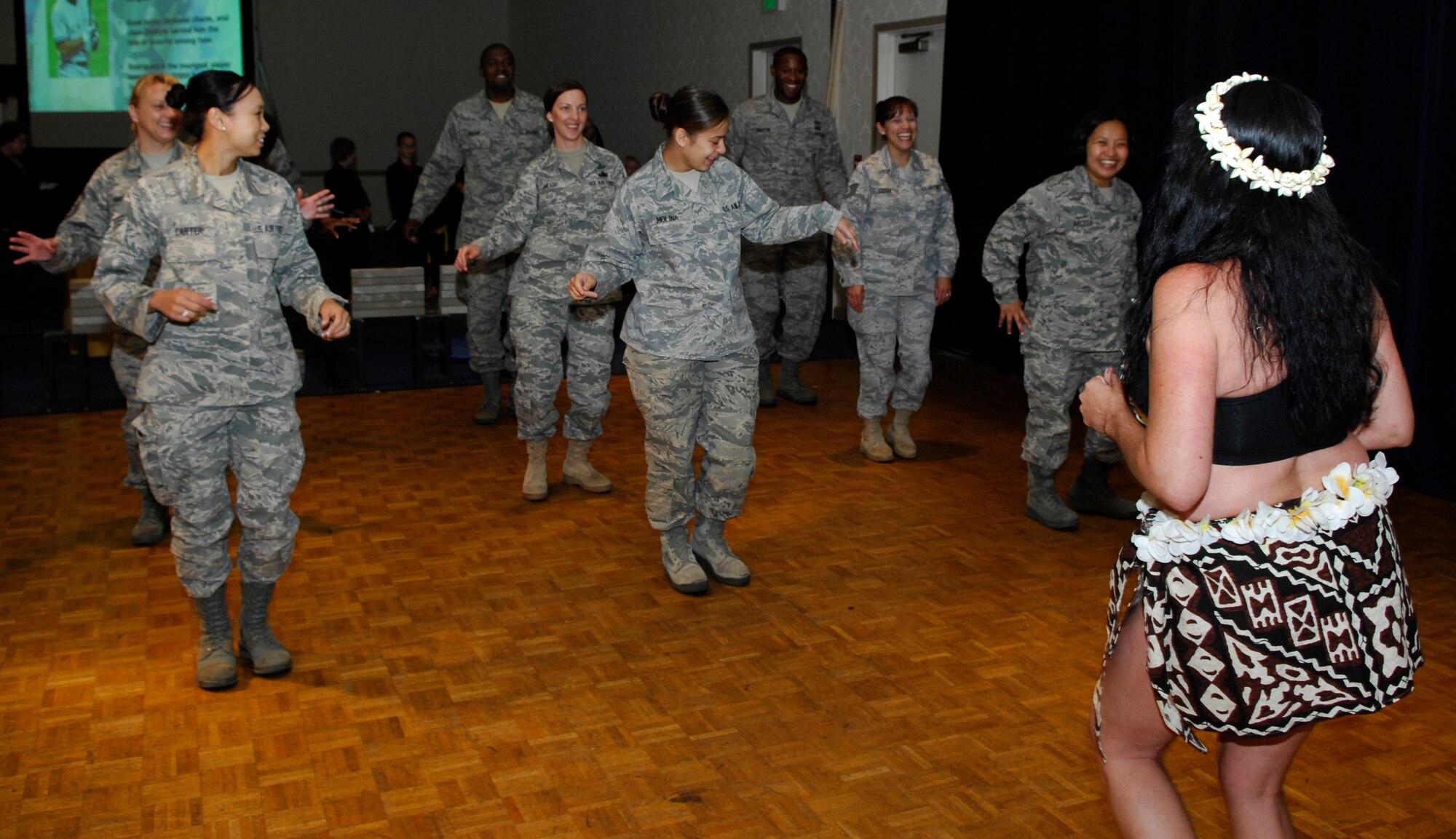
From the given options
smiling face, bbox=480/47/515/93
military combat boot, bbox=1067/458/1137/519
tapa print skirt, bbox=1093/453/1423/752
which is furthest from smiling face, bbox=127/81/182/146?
tapa print skirt, bbox=1093/453/1423/752

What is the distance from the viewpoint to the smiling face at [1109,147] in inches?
169

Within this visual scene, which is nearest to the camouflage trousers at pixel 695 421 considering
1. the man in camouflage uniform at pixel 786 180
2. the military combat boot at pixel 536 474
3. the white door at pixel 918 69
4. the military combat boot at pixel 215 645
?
the military combat boot at pixel 536 474

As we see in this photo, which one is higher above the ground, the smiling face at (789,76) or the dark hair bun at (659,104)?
the smiling face at (789,76)

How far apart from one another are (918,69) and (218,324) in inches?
258

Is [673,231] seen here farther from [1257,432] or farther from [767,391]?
[767,391]

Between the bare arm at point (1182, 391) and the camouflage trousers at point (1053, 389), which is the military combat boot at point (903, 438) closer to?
the camouflage trousers at point (1053, 389)

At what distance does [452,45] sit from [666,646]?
1264cm

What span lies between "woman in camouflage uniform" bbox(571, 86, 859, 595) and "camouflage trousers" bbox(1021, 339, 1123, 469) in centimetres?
110

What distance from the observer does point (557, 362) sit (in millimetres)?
4965

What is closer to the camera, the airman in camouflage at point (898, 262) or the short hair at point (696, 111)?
the short hair at point (696, 111)

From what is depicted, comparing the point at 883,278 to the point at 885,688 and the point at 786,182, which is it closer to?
the point at 786,182

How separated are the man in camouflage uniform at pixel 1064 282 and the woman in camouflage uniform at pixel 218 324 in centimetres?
247

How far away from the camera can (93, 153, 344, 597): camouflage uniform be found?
3031 millimetres

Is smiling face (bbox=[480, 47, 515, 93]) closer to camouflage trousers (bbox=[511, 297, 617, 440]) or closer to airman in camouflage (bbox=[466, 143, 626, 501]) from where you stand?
airman in camouflage (bbox=[466, 143, 626, 501])
